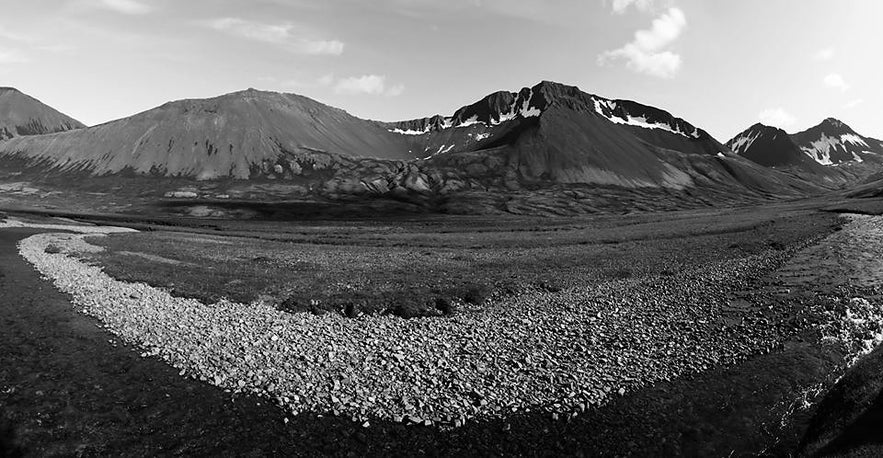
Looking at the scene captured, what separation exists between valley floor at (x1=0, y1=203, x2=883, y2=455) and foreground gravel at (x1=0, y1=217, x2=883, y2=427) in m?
0.14

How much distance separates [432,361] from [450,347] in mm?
2600

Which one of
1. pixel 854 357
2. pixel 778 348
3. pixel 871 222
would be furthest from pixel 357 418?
pixel 871 222

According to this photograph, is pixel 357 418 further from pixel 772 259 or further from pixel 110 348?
pixel 772 259

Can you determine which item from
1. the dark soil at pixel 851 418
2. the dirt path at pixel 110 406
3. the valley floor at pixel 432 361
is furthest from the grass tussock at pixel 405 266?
the dark soil at pixel 851 418

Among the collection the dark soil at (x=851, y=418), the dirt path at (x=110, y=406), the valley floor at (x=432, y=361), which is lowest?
the dirt path at (x=110, y=406)

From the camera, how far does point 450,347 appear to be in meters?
29.7

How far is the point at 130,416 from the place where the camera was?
2106cm

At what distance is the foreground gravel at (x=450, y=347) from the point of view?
2330 cm

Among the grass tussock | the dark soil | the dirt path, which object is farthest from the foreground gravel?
the dark soil

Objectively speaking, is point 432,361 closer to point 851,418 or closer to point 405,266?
point 851,418

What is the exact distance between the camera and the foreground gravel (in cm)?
2330

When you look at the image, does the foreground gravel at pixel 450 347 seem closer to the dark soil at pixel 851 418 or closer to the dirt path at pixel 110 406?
the dirt path at pixel 110 406

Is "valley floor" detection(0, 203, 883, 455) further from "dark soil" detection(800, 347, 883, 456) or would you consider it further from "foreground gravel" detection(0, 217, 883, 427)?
"dark soil" detection(800, 347, 883, 456)

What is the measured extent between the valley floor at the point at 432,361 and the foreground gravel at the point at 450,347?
14cm
